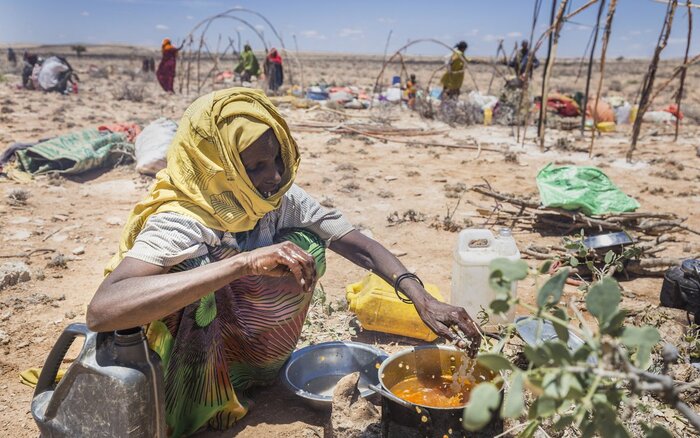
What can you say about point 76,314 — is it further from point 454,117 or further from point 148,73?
point 148,73

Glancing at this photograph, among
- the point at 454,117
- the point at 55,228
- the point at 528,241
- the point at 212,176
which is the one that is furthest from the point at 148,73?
the point at 212,176

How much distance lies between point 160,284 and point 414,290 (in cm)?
86

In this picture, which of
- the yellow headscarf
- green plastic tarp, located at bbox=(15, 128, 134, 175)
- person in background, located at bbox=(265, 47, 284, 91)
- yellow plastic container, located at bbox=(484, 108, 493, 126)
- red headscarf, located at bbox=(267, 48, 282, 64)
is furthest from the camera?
person in background, located at bbox=(265, 47, 284, 91)

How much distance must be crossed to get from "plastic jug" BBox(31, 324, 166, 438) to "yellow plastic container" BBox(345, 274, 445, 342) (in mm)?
1191

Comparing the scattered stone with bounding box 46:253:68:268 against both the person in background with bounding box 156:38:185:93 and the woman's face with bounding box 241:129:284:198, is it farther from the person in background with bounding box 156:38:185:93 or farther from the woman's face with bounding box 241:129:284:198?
the person in background with bounding box 156:38:185:93

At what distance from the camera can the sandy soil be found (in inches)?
103

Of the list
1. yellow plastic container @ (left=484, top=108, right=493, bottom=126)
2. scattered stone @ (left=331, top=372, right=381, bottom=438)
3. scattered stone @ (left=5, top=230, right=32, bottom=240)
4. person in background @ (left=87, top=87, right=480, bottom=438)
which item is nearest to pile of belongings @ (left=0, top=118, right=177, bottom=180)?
scattered stone @ (left=5, top=230, right=32, bottom=240)

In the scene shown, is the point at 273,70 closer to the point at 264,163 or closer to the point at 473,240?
the point at 473,240

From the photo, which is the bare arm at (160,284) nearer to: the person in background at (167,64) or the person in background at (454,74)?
the person in background at (454,74)

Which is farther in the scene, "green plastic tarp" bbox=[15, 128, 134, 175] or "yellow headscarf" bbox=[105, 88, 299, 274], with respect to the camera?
"green plastic tarp" bbox=[15, 128, 134, 175]

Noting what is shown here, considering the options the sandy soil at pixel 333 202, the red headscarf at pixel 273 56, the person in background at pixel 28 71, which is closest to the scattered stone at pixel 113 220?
the sandy soil at pixel 333 202

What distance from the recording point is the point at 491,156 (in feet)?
24.3

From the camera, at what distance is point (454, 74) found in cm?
1165

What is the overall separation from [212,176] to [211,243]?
0.72ft
